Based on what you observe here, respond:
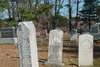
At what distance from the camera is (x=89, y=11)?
130ft

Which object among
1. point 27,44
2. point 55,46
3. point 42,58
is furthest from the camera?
point 42,58

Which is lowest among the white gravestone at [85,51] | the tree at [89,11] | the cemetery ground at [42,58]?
the cemetery ground at [42,58]

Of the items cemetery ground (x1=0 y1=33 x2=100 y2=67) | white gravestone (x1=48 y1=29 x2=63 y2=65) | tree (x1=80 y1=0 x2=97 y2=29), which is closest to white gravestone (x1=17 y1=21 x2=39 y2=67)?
cemetery ground (x1=0 y1=33 x2=100 y2=67)

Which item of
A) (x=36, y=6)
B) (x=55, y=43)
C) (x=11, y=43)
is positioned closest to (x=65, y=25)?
(x=36, y=6)

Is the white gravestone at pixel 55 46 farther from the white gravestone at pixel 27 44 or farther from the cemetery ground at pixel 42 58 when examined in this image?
the white gravestone at pixel 27 44

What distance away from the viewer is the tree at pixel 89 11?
39.0 m

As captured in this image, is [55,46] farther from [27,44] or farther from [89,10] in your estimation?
[89,10]

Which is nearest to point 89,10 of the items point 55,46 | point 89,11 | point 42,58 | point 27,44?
point 89,11

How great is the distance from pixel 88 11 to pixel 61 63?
27.8 meters

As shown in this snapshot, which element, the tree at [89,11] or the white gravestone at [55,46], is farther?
the tree at [89,11]

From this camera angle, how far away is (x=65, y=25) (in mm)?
41656

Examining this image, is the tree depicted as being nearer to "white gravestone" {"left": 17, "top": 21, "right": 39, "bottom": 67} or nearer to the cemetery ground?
the cemetery ground

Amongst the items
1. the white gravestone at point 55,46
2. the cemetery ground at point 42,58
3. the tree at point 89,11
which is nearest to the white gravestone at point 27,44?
the cemetery ground at point 42,58

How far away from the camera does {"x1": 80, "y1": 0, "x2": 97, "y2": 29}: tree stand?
39019mm
